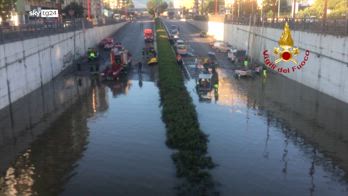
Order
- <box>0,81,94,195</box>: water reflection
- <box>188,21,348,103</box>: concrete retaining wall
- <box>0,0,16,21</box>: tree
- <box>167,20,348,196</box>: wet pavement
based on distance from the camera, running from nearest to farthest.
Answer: <box>0,81,94,195</box>: water reflection → <box>167,20,348,196</box>: wet pavement → <box>188,21,348,103</box>: concrete retaining wall → <box>0,0,16,21</box>: tree

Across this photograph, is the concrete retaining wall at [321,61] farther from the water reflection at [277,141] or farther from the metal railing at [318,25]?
the water reflection at [277,141]

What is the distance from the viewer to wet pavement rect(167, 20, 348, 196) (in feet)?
77.8

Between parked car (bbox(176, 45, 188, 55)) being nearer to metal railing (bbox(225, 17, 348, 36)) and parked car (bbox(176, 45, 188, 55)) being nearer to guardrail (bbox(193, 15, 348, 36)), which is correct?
guardrail (bbox(193, 15, 348, 36))

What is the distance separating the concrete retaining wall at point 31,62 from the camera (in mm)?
38500

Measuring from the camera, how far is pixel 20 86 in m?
42.3

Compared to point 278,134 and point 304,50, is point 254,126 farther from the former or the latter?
point 304,50

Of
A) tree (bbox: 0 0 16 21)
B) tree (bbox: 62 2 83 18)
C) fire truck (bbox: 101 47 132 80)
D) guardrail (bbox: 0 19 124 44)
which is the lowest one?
fire truck (bbox: 101 47 132 80)

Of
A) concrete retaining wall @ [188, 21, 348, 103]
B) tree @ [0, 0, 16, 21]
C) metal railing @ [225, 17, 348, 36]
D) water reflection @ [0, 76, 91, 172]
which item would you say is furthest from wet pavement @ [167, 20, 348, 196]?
tree @ [0, 0, 16, 21]

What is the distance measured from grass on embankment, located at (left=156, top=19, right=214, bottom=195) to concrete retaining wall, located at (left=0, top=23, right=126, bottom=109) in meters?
15.0

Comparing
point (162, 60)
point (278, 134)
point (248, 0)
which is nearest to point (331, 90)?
point (278, 134)

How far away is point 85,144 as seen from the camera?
30.3 meters

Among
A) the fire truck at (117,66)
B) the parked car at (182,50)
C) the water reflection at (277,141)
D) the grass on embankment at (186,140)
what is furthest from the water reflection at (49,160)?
the parked car at (182,50)

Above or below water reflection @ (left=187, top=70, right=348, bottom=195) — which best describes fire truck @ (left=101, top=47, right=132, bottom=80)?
above

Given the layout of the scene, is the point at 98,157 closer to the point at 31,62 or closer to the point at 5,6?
the point at 31,62
